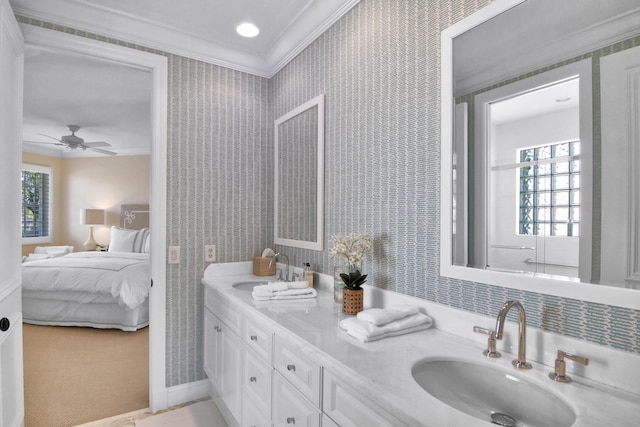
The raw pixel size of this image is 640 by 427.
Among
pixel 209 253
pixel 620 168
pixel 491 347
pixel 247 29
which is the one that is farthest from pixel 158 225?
pixel 620 168

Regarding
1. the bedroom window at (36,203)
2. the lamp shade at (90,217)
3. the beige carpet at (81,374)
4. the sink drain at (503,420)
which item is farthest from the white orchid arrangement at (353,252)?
the bedroom window at (36,203)

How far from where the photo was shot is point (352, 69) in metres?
1.93

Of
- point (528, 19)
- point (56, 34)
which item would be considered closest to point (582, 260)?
point (528, 19)

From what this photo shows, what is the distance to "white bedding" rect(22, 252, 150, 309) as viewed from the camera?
13.3 feet

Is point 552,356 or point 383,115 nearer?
point 552,356

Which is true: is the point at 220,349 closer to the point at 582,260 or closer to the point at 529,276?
the point at 529,276

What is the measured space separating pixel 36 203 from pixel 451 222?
25.5 feet

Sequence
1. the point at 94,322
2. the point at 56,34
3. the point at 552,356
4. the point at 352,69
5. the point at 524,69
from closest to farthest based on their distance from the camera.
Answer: the point at 552,356 < the point at 524,69 < the point at 352,69 < the point at 56,34 < the point at 94,322

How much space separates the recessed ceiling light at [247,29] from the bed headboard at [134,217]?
210 inches

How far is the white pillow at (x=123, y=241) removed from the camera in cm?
600

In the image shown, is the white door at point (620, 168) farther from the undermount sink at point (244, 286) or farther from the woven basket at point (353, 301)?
the undermount sink at point (244, 286)

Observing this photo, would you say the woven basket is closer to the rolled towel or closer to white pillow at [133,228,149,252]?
the rolled towel

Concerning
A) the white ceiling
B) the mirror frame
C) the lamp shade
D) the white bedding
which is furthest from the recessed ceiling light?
the lamp shade

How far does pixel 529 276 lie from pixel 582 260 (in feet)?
0.52
